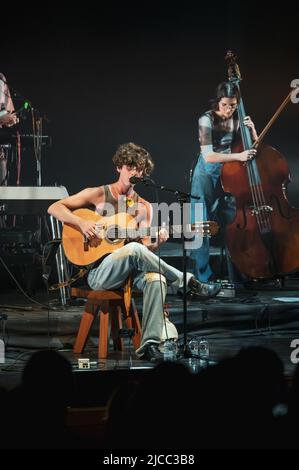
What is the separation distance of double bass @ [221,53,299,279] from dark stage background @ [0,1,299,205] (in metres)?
0.58

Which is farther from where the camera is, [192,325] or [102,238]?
[192,325]

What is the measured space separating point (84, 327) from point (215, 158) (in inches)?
79.6

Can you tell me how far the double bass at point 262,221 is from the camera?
592cm

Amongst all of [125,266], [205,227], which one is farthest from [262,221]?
[125,266]

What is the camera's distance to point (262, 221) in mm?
5949

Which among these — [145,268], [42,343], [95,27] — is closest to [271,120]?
[95,27]

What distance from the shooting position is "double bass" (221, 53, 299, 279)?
19.4ft

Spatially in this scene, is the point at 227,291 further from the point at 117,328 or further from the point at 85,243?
the point at 85,243

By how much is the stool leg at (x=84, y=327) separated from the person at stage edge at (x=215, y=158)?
1582 mm

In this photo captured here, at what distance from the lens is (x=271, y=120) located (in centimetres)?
637

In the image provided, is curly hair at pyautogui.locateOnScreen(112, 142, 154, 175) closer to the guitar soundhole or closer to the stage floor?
the guitar soundhole

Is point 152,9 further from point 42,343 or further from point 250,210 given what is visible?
point 42,343

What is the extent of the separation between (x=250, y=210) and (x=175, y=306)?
0.92 m

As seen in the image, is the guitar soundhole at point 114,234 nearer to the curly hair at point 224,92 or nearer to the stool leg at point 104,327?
the stool leg at point 104,327
